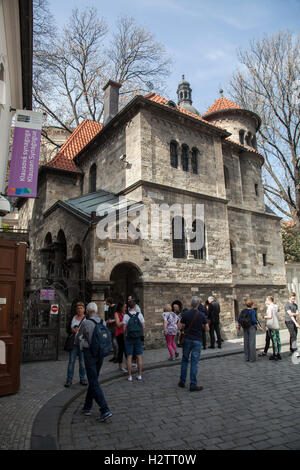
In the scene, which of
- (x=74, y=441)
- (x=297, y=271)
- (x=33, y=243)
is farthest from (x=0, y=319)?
(x=297, y=271)

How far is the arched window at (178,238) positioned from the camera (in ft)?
45.9

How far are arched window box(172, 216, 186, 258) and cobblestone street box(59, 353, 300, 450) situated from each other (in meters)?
7.11

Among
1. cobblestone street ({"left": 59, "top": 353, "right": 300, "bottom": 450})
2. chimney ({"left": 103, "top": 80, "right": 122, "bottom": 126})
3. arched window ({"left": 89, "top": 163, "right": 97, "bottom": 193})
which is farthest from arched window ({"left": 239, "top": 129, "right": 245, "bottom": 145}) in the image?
cobblestone street ({"left": 59, "top": 353, "right": 300, "bottom": 450})

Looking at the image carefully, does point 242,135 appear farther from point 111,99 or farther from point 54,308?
point 54,308

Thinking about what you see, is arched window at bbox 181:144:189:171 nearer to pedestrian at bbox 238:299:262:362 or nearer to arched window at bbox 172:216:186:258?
arched window at bbox 172:216:186:258

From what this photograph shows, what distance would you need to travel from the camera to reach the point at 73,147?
2077cm

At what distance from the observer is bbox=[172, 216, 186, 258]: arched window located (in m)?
14.0

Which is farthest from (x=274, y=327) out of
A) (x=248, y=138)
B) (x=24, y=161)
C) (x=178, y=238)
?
(x=248, y=138)

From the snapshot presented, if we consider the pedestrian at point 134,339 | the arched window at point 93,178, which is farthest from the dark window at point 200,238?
the pedestrian at point 134,339

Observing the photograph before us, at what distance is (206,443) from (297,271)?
776 inches

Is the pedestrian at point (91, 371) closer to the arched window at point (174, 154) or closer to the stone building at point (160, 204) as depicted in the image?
the stone building at point (160, 204)

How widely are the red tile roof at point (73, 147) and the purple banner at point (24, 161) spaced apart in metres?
9.48
